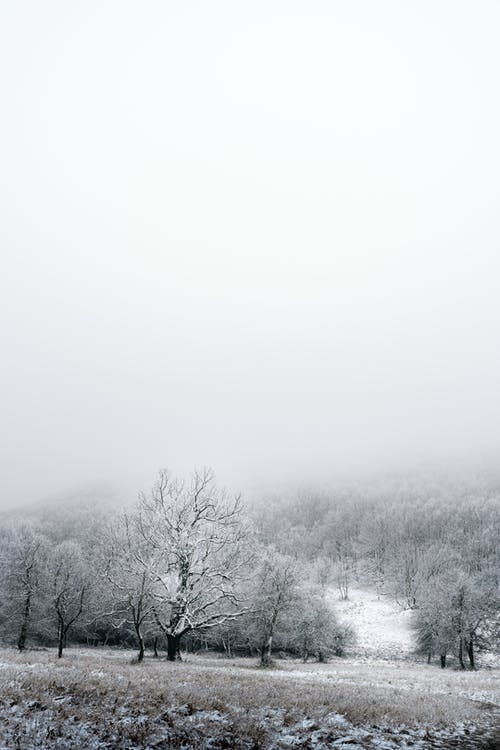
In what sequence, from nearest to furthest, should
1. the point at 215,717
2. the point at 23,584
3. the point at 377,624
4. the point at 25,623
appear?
the point at 215,717
the point at 25,623
the point at 23,584
the point at 377,624

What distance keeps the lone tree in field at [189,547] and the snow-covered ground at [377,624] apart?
53.7 m

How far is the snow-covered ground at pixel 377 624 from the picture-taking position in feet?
245

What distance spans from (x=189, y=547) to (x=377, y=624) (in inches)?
3333

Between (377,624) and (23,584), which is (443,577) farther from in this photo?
(23,584)

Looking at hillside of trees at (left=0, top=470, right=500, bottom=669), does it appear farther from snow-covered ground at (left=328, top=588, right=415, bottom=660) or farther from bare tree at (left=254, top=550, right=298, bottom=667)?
snow-covered ground at (left=328, top=588, right=415, bottom=660)

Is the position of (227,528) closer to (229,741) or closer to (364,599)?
(229,741)

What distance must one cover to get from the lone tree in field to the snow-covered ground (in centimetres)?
5368

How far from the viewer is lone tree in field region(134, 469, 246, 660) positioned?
99.1ft

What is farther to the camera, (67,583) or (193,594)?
(67,583)

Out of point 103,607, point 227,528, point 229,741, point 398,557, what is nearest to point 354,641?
point 103,607

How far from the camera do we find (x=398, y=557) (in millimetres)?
173875

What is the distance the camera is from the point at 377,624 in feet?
313

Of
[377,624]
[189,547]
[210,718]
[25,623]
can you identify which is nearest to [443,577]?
[377,624]

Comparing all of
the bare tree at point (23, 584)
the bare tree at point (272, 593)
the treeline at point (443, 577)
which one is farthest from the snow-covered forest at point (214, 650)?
the treeline at point (443, 577)
